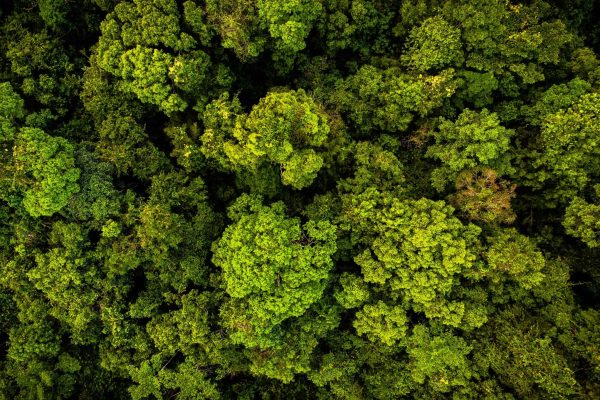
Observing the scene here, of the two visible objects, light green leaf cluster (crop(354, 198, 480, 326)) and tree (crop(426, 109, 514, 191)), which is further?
tree (crop(426, 109, 514, 191))

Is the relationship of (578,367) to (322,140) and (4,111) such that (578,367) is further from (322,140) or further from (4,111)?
(4,111)

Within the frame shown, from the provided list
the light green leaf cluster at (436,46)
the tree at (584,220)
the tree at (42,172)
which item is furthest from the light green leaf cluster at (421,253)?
the tree at (42,172)

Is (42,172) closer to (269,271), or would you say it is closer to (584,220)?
(269,271)

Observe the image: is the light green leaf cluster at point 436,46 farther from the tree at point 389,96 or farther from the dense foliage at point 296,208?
the tree at point 389,96

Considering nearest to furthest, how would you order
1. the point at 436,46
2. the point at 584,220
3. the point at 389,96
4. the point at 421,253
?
1. the point at 421,253
2. the point at 584,220
3. the point at 436,46
4. the point at 389,96

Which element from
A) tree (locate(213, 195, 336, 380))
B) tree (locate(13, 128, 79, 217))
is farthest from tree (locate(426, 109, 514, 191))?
tree (locate(13, 128, 79, 217))

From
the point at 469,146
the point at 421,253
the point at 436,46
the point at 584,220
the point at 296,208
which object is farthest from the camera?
the point at 296,208

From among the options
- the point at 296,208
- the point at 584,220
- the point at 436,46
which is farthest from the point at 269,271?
the point at 584,220

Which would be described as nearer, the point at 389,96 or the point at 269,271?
the point at 269,271

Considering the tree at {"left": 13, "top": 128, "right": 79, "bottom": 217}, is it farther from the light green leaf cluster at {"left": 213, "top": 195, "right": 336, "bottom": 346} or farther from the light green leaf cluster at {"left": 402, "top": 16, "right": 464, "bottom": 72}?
the light green leaf cluster at {"left": 402, "top": 16, "right": 464, "bottom": 72}
